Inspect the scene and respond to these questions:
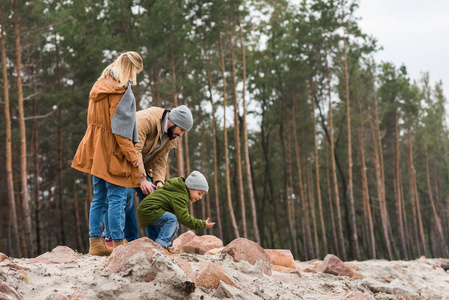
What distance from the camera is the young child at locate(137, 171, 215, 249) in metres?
4.35

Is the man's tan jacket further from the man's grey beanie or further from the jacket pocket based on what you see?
the man's grey beanie

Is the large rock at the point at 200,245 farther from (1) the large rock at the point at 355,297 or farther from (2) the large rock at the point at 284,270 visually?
(1) the large rock at the point at 355,297

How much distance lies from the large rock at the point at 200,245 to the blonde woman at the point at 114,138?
1.57 m

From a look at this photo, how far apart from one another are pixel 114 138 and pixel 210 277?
151cm

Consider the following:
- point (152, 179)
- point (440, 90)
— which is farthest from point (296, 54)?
point (152, 179)

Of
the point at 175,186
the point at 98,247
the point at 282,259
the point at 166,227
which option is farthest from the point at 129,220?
the point at 282,259

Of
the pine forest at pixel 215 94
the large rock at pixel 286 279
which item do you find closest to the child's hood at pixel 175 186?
the large rock at pixel 286 279

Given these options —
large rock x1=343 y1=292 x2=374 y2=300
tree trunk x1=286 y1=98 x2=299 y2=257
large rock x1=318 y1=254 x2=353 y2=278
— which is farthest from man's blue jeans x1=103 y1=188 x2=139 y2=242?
tree trunk x1=286 y1=98 x2=299 y2=257

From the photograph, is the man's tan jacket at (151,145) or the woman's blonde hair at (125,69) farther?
the man's tan jacket at (151,145)

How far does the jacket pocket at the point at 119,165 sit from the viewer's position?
13.7 ft

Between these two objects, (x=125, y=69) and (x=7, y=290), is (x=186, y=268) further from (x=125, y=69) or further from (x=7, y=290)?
(x=125, y=69)

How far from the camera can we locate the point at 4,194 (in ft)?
80.9

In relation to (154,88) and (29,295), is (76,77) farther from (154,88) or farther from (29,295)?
(29,295)

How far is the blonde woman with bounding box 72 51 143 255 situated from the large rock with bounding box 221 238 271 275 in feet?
3.86
